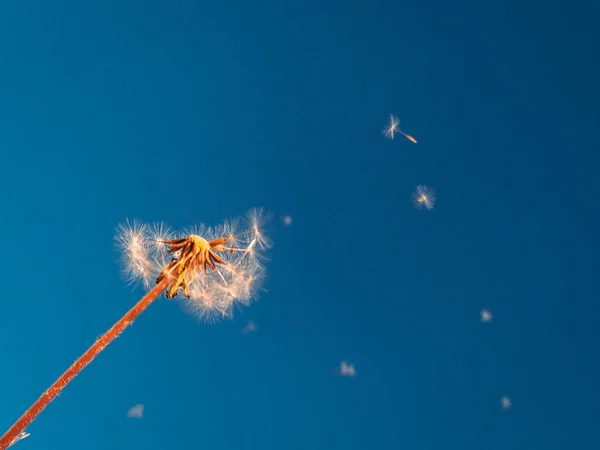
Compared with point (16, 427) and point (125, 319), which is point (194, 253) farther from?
point (16, 427)

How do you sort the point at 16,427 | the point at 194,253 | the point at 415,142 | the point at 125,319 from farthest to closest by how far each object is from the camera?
1. the point at 415,142
2. the point at 194,253
3. the point at 125,319
4. the point at 16,427

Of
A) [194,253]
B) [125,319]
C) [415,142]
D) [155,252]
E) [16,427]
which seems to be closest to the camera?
[16,427]

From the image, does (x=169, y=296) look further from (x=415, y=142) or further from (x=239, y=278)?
(x=415, y=142)

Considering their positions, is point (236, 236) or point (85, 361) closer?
point (85, 361)

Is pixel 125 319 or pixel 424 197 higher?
pixel 424 197

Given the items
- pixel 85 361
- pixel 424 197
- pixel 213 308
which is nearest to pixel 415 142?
pixel 424 197

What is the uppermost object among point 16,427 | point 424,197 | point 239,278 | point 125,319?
point 424,197
